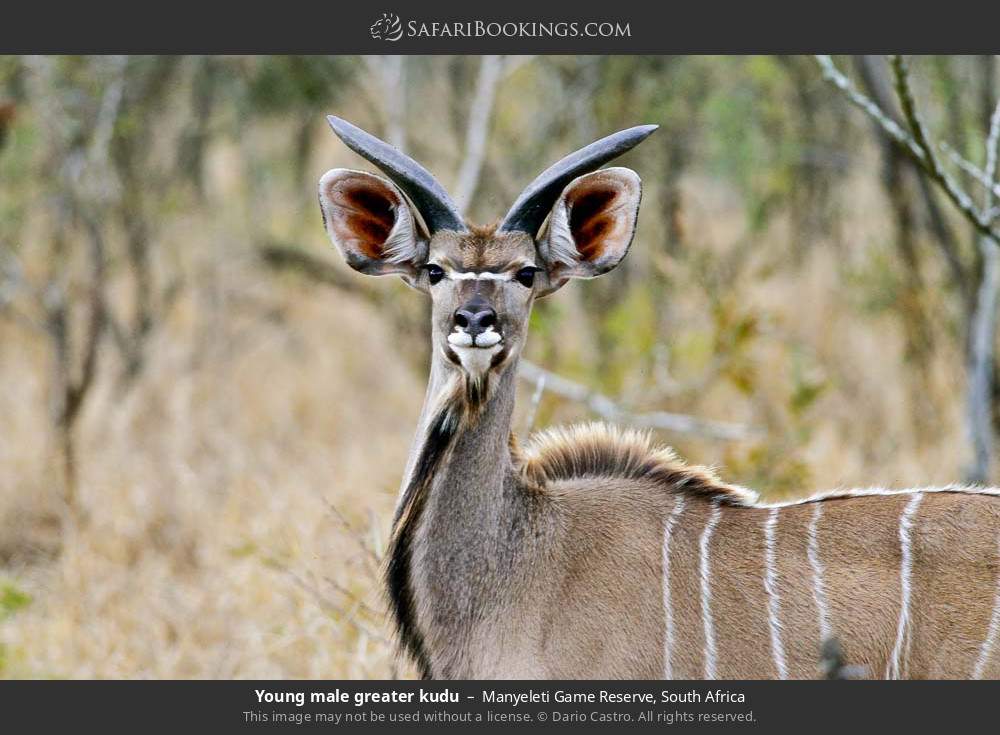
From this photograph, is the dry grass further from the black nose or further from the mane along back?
the black nose

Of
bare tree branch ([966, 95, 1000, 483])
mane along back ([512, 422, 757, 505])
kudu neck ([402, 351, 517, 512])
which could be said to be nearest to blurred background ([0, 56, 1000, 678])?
bare tree branch ([966, 95, 1000, 483])

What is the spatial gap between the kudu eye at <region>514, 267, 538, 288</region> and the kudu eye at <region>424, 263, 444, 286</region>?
7.2 inches

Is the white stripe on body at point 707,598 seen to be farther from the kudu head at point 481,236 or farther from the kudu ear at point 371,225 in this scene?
the kudu ear at point 371,225

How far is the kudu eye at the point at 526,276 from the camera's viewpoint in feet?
10.2

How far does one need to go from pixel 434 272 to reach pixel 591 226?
1.43ft

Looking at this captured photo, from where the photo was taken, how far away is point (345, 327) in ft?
31.1

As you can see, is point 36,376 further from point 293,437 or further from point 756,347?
point 756,347

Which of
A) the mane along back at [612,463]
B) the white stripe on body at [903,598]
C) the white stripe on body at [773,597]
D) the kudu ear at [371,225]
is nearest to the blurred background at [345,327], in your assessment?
the mane along back at [612,463]

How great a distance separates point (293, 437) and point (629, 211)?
15.8 feet

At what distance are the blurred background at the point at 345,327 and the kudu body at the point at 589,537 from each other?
2.65ft

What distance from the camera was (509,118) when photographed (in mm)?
8141

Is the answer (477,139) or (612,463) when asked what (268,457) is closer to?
(477,139)

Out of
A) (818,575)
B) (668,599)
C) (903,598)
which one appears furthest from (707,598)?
(903,598)

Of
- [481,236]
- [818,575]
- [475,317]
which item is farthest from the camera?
[481,236]
